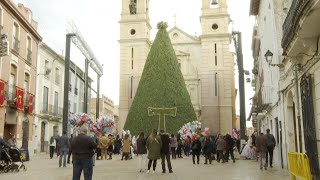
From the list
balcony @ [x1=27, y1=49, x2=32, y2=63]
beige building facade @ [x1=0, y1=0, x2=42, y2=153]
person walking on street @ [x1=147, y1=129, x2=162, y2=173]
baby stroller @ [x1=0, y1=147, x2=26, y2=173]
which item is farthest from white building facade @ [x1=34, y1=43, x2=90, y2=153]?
person walking on street @ [x1=147, y1=129, x2=162, y2=173]

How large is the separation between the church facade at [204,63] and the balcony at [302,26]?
31.9m

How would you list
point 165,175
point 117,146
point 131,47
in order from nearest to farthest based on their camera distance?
point 165,175, point 117,146, point 131,47

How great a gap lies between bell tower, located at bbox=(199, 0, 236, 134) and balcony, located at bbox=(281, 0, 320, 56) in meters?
31.7

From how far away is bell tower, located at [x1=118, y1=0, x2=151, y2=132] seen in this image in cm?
4516

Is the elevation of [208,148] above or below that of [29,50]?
below

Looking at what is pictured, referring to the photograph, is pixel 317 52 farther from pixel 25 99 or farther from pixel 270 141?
pixel 25 99

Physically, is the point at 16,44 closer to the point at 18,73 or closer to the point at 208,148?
the point at 18,73

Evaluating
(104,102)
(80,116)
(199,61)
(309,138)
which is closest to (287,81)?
(309,138)

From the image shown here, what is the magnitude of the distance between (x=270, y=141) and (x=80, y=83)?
35.8 metres

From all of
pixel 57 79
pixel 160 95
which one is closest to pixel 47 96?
pixel 57 79

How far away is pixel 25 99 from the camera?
2583 cm

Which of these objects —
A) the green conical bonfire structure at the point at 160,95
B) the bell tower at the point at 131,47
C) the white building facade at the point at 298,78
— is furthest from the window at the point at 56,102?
the white building facade at the point at 298,78

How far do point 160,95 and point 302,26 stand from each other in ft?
78.2

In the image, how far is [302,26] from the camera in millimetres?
9398
